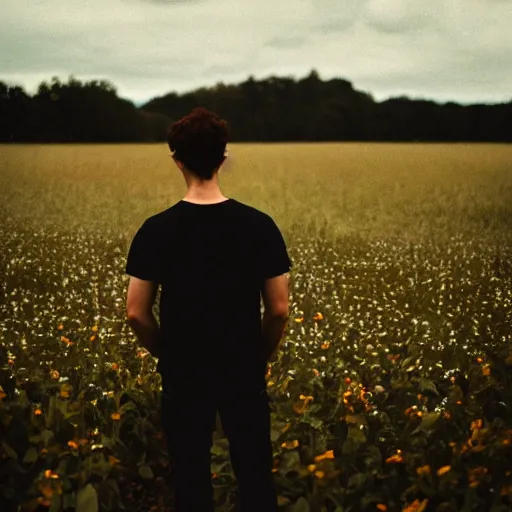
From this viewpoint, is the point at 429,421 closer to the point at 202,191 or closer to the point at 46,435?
the point at 202,191

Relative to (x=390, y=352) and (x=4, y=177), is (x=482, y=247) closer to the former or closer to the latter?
(x=390, y=352)

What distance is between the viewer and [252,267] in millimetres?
2369

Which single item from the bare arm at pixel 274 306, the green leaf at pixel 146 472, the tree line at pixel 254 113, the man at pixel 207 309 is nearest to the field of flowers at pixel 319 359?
the green leaf at pixel 146 472

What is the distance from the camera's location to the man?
2.32m

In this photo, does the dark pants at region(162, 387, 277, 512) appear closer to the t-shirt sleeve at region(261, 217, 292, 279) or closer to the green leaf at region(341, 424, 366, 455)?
the t-shirt sleeve at region(261, 217, 292, 279)

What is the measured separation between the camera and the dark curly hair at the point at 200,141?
7.35 ft

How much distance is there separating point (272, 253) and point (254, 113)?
5.99 metres

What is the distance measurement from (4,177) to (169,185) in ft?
16.1

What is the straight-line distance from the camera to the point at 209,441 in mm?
2502

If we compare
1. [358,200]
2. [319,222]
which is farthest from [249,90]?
[358,200]

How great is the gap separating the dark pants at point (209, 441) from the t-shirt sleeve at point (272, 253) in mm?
502

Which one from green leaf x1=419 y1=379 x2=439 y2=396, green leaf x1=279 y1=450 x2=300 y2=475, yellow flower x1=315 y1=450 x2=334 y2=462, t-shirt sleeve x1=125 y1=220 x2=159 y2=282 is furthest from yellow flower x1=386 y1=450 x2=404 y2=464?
t-shirt sleeve x1=125 y1=220 x2=159 y2=282

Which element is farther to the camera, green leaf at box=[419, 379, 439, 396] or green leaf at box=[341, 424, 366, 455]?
green leaf at box=[419, 379, 439, 396]

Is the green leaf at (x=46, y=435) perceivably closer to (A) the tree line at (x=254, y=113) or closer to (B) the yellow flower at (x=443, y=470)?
(B) the yellow flower at (x=443, y=470)
